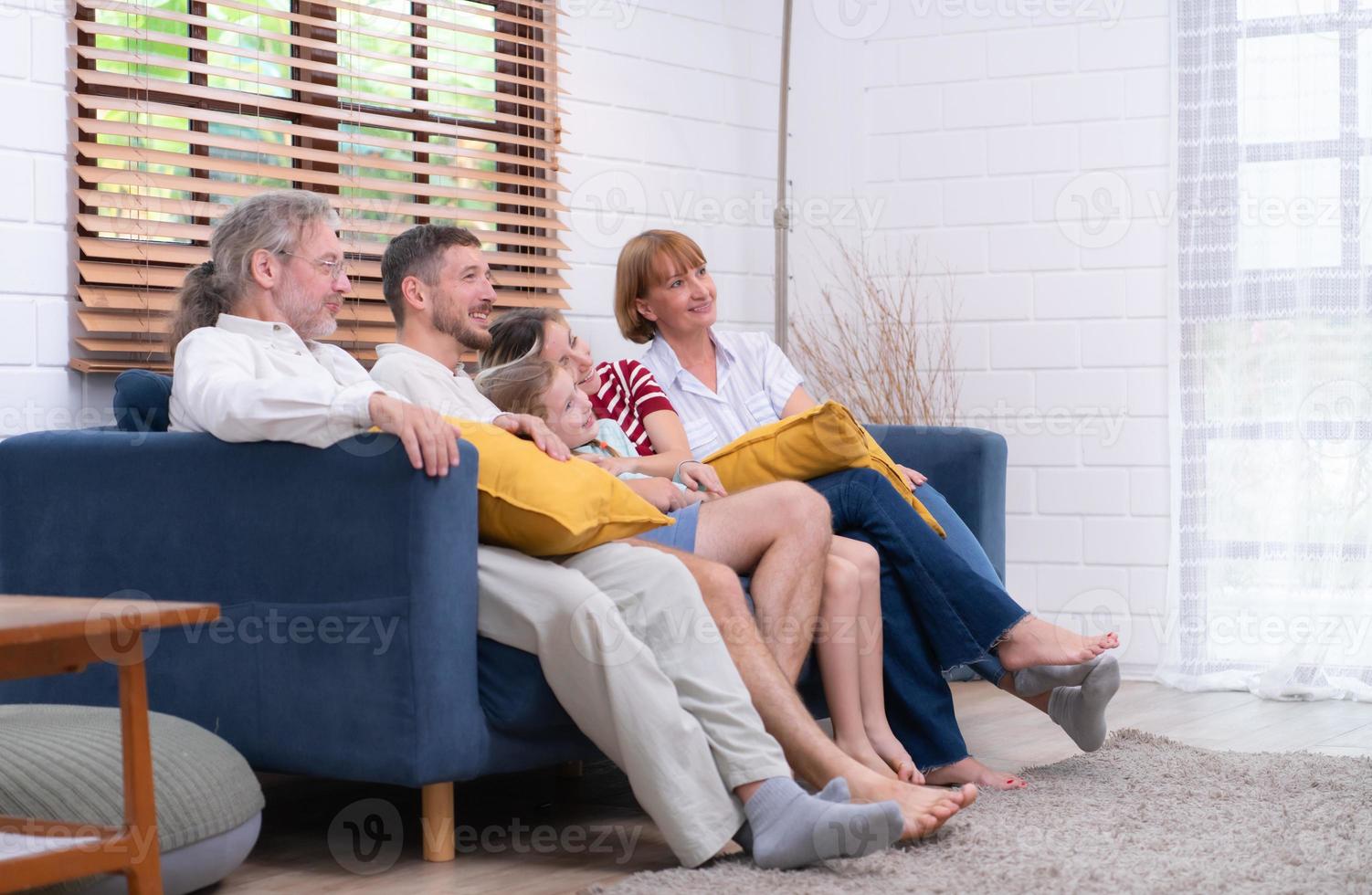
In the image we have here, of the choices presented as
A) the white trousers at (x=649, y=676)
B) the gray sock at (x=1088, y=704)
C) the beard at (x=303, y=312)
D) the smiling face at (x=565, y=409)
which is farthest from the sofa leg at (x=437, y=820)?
the gray sock at (x=1088, y=704)

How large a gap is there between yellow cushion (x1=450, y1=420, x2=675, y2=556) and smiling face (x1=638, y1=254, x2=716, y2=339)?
45.9 inches

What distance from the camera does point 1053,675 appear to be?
293 cm

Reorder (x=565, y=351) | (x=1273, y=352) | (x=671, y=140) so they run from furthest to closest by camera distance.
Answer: (x=671, y=140) < (x=1273, y=352) < (x=565, y=351)

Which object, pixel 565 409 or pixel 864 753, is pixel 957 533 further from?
pixel 565 409

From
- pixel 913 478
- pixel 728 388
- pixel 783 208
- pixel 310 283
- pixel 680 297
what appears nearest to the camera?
pixel 310 283

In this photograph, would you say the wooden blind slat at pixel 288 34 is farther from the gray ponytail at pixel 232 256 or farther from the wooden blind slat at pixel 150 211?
the gray ponytail at pixel 232 256

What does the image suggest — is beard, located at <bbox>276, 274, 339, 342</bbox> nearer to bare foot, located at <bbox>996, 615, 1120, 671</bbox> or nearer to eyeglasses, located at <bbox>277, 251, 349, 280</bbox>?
eyeglasses, located at <bbox>277, 251, 349, 280</bbox>

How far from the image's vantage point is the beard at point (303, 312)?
280 cm

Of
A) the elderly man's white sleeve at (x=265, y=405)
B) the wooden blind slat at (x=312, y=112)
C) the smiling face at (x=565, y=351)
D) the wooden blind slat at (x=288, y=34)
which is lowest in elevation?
the elderly man's white sleeve at (x=265, y=405)

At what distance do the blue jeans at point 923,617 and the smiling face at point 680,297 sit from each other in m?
0.78

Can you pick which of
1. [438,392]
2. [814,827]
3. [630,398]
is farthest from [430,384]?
[814,827]

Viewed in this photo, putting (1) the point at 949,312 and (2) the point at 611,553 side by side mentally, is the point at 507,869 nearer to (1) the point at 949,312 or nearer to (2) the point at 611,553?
(2) the point at 611,553

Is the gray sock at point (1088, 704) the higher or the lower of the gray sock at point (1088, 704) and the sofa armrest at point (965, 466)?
the lower

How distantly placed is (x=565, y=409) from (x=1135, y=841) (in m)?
1.28
